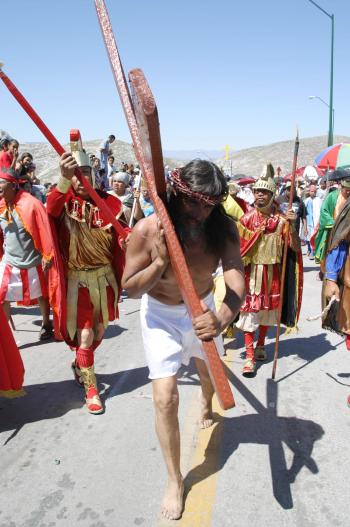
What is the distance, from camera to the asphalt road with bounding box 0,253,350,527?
2533mm

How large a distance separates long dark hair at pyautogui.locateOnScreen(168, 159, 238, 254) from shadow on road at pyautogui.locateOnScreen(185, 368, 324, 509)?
4.62 feet

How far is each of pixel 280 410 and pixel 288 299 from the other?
146 centimetres

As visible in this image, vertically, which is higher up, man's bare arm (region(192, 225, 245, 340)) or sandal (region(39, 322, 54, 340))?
man's bare arm (region(192, 225, 245, 340))

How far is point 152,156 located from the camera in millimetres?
2098

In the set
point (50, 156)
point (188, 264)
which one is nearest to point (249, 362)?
point (188, 264)

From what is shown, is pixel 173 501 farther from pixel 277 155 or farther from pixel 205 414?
pixel 277 155

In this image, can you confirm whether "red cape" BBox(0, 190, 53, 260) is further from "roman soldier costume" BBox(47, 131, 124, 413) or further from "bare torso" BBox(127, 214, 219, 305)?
"bare torso" BBox(127, 214, 219, 305)

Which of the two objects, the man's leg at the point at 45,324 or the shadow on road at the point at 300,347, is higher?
the man's leg at the point at 45,324

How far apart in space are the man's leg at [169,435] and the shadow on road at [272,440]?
213mm

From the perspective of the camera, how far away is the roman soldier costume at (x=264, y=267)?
464 cm

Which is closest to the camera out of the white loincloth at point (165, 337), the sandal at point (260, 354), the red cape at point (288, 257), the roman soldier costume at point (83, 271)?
the white loincloth at point (165, 337)

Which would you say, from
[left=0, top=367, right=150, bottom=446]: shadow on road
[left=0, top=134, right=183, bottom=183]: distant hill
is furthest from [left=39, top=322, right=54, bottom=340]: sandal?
[left=0, top=134, right=183, bottom=183]: distant hill

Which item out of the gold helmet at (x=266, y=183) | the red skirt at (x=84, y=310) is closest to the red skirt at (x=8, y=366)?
the red skirt at (x=84, y=310)

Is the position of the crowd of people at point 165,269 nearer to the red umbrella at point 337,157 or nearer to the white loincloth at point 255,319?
the white loincloth at point 255,319
